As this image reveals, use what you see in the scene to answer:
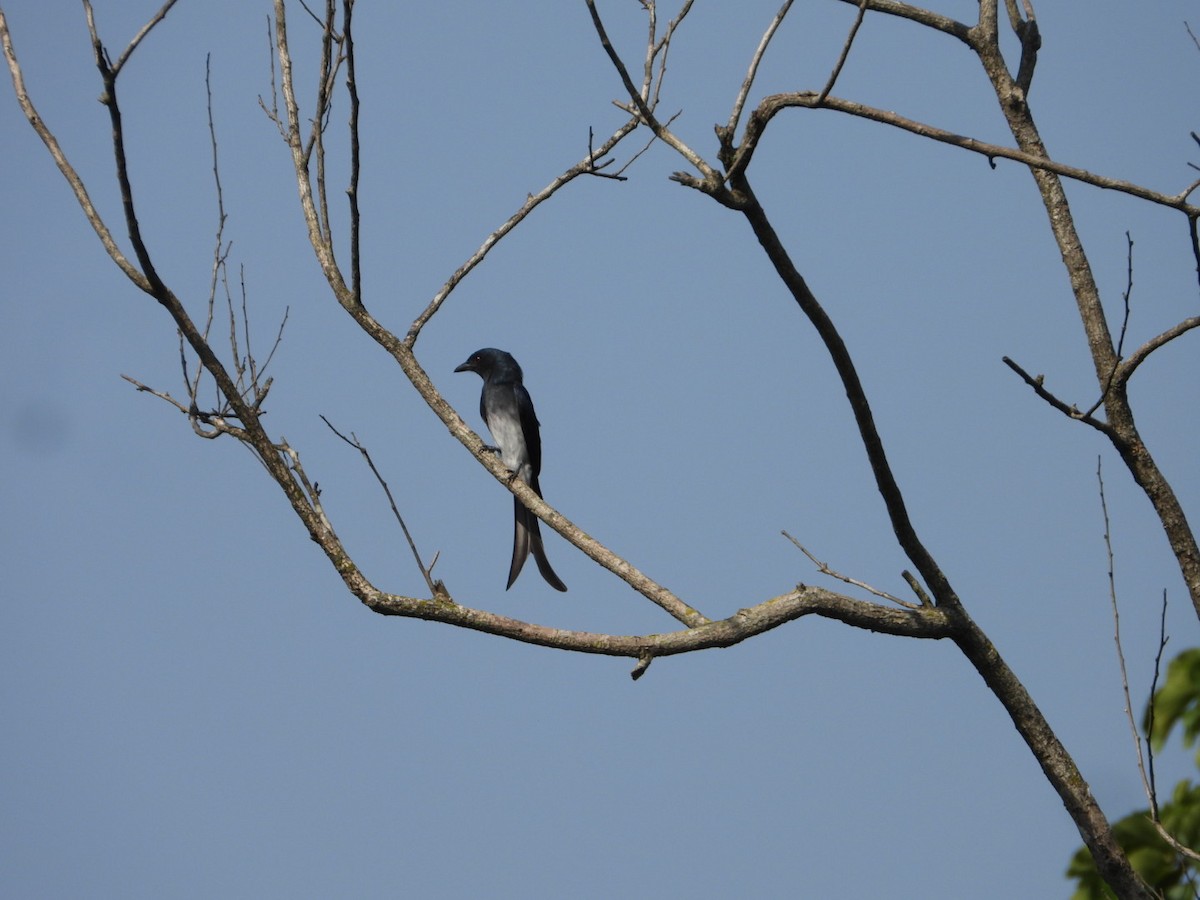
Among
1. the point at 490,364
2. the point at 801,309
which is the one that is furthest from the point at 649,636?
the point at 490,364

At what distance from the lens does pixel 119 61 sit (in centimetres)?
326

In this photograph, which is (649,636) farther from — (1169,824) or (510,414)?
(510,414)

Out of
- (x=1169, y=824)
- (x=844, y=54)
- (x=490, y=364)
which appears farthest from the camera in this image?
(x=490, y=364)

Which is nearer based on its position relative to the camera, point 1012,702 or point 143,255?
point 143,255

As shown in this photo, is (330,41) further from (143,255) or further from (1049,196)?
(1049,196)

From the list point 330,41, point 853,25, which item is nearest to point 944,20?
point 853,25

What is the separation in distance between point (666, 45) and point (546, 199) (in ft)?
2.40

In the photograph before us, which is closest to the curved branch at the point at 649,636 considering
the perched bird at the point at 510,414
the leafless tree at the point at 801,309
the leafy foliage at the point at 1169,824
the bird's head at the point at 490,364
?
the leafless tree at the point at 801,309

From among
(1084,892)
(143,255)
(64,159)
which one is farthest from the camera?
(1084,892)

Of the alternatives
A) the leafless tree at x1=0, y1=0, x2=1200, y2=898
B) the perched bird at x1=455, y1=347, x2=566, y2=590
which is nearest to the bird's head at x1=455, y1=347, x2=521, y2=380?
the perched bird at x1=455, y1=347, x2=566, y2=590

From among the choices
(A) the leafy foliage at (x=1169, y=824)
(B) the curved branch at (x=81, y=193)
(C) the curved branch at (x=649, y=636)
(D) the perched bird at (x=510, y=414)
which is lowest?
(A) the leafy foliage at (x=1169, y=824)

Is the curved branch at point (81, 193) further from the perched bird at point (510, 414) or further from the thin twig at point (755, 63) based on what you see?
the perched bird at point (510, 414)

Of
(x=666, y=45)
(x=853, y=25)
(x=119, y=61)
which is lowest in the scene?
(x=853, y=25)

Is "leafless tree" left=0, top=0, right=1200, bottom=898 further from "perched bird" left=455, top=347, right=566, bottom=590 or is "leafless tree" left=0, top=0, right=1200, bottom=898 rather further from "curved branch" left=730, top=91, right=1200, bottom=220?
"perched bird" left=455, top=347, right=566, bottom=590
